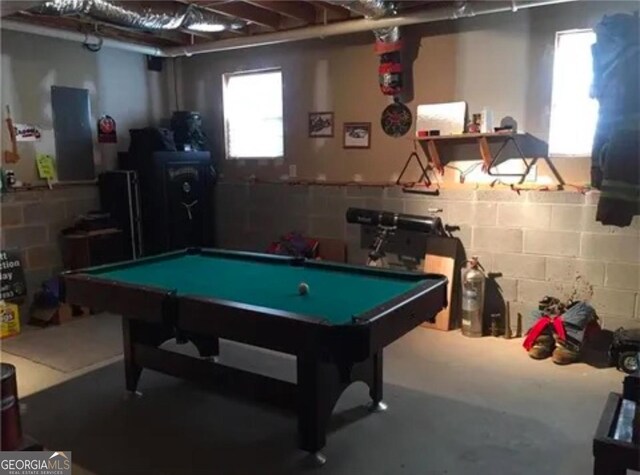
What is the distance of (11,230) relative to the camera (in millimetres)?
4844

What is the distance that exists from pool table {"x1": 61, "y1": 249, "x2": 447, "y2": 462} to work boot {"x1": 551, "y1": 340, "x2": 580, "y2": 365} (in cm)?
147

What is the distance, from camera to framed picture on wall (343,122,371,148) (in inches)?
200

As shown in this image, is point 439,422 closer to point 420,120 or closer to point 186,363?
point 186,363

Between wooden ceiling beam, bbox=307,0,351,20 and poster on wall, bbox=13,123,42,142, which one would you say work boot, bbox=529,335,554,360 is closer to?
wooden ceiling beam, bbox=307,0,351,20

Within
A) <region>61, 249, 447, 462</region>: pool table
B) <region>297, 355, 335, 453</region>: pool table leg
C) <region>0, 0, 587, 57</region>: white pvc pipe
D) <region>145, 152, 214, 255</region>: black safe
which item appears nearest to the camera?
<region>61, 249, 447, 462</region>: pool table

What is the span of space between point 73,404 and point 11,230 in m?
2.32

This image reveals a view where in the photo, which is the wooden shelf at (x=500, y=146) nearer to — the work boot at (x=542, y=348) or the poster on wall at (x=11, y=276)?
the work boot at (x=542, y=348)

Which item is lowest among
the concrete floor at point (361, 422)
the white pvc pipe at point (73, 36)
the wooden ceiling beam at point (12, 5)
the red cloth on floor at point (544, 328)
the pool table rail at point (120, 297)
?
the concrete floor at point (361, 422)

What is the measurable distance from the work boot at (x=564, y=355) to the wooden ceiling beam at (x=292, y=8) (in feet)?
11.5

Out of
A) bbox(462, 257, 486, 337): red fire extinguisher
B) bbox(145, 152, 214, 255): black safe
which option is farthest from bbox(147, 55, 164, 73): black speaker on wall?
bbox(462, 257, 486, 337): red fire extinguisher

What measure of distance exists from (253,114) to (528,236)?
3.14 metres

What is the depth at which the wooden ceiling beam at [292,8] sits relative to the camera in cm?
459

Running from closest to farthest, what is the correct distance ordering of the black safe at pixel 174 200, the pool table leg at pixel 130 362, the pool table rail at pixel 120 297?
the pool table rail at pixel 120 297
the pool table leg at pixel 130 362
the black safe at pixel 174 200

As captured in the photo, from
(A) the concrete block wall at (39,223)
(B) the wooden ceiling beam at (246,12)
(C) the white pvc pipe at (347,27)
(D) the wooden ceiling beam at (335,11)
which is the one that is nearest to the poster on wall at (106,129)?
(A) the concrete block wall at (39,223)
